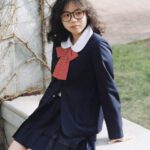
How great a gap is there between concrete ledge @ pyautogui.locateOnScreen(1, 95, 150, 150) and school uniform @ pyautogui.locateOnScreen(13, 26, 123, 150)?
2.8 inches

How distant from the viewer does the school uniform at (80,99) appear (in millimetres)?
2775

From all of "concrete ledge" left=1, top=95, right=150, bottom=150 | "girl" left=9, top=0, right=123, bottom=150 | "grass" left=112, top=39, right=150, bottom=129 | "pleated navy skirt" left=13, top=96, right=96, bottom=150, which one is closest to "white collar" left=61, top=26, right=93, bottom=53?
"girl" left=9, top=0, right=123, bottom=150

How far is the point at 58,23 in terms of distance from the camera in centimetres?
295

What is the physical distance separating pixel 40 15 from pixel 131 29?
4.32 m

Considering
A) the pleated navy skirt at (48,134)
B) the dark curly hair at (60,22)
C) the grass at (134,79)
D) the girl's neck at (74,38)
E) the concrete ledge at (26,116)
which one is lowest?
the grass at (134,79)

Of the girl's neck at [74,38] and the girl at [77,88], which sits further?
the girl's neck at [74,38]

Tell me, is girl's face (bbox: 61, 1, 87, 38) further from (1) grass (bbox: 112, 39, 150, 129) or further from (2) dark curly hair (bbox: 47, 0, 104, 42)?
(1) grass (bbox: 112, 39, 150, 129)

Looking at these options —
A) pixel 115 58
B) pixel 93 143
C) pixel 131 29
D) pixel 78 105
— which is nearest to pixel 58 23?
pixel 78 105

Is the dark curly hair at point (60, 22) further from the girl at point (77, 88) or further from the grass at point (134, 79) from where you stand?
the grass at point (134, 79)

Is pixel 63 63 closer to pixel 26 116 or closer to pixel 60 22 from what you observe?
pixel 60 22

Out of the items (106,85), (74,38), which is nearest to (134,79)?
(74,38)

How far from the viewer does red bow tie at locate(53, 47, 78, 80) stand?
9.41 ft

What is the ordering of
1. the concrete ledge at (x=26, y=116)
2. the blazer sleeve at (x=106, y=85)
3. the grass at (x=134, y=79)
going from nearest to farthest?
the blazer sleeve at (x=106, y=85) < the concrete ledge at (x=26, y=116) < the grass at (x=134, y=79)

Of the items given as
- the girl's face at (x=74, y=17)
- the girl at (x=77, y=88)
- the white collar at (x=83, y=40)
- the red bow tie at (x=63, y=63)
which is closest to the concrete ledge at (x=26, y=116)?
the girl at (x=77, y=88)
